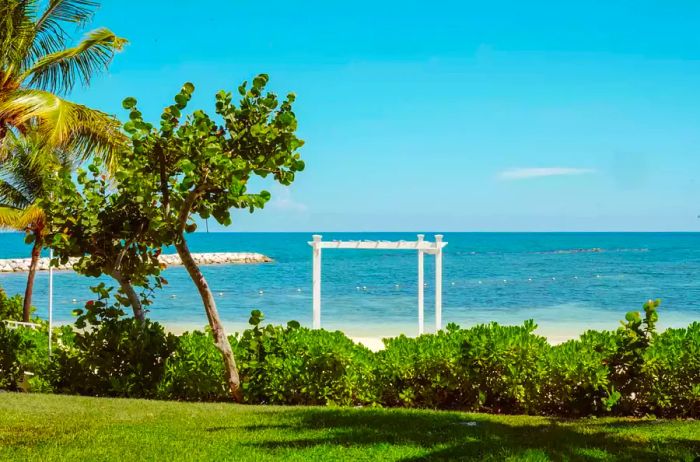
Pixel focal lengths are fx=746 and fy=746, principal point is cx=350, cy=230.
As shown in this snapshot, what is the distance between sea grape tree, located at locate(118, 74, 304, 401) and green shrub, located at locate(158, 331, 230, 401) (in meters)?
0.24

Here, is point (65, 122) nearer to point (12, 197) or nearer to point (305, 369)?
point (305, 369)

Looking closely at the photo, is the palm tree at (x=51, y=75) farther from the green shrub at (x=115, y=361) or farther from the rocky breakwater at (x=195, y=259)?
the rocky breakwater at (x=195, y=259)

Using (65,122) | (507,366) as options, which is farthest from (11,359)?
(507,366)

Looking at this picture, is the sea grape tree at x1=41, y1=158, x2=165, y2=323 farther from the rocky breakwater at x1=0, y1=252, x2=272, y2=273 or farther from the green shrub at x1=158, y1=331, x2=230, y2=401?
the rocky breakwater at x1=0, y1=252, x2=272, y2=273

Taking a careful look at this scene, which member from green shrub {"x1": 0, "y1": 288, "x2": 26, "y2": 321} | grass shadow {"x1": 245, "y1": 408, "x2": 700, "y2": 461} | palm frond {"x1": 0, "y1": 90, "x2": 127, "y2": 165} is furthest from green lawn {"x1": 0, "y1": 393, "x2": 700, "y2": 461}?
green shrub {"x1": 0, "y1": 288, "x2": 26, "y2": 321}

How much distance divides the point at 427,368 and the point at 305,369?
1308 millimetres

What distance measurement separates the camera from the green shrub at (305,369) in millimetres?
7926

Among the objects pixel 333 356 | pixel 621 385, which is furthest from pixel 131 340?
pixel 621 385

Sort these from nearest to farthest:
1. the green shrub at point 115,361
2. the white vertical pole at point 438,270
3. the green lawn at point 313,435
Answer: the green lawn at point 313,435
the green shrub at point 115,361
the white vertical pole at point 438,270

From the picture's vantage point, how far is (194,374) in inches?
330

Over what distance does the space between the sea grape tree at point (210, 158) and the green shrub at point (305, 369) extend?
0.24m

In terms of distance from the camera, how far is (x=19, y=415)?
23.0 ft

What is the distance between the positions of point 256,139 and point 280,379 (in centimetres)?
260

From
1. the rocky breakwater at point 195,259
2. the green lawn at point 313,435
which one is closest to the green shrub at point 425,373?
the green lawn at point 313,435
